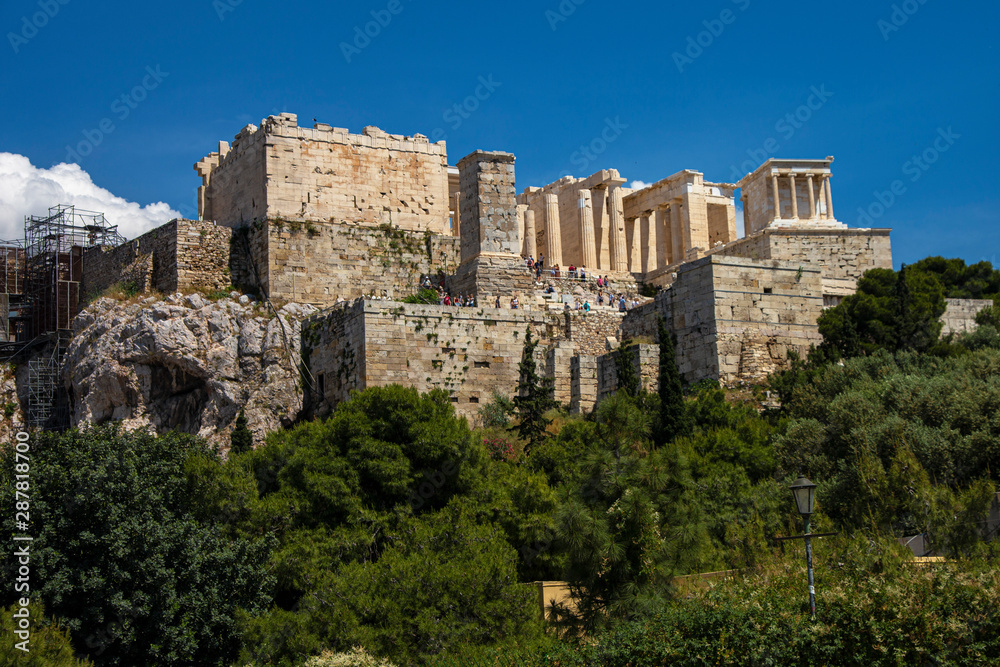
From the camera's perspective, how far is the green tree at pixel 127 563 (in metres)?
18.3

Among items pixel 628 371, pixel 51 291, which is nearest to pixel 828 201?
A: pixel 628 371

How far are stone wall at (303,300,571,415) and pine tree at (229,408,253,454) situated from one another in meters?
1.90

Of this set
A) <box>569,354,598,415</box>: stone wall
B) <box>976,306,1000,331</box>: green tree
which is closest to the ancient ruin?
<box>569,354,598,415</box>: stone wall

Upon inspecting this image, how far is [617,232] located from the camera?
1652 inches

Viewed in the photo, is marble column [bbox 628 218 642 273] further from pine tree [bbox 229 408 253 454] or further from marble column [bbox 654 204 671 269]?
pine tree [bbox 229 408 253 454]

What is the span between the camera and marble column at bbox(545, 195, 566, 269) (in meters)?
41.3

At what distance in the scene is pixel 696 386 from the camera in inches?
1067

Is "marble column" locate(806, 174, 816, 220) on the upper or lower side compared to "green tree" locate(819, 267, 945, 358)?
upper

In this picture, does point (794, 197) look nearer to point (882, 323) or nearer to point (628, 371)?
point (882, 323)

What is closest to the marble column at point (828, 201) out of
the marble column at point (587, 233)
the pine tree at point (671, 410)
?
the marble column at point (587, 233)

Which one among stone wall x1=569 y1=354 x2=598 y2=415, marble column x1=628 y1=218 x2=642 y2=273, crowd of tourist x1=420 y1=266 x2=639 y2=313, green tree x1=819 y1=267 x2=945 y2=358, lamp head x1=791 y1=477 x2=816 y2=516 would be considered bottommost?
lamp head x1=791 y1=477 x2=816 y2=516

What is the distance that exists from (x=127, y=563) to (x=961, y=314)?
21.0m

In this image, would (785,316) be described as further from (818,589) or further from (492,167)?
(818,589)

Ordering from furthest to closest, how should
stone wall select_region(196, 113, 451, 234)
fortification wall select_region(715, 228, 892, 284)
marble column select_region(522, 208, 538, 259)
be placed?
marble column select_region(522, 208, 538, 259)
fortification wall select_region(715, 228, 892, 284)
stone wall select_region(196, 113, 451, 234)
